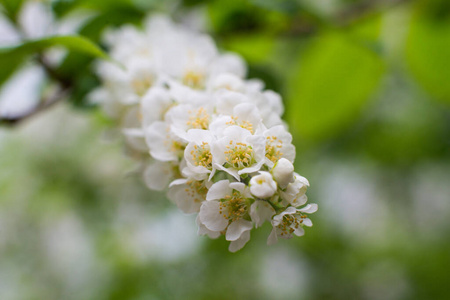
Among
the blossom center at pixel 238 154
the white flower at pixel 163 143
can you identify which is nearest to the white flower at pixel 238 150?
the blossom center at pixel 238 154

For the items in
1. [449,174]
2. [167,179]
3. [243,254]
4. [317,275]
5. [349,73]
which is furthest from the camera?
[449,174]

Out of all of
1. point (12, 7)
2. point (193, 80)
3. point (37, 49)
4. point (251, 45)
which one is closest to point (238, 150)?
point (193, 80)

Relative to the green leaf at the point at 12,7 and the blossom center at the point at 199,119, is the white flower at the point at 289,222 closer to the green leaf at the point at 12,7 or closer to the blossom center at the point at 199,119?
the blossom center at the point at 199,119

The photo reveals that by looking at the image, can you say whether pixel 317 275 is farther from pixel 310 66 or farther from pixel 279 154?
pixel 279 154

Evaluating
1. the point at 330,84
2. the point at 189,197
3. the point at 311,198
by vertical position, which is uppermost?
the point at 189,197

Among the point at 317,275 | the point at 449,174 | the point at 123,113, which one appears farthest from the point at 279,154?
the point at 449,174

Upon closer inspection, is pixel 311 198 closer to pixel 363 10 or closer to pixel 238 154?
pixel 363 10

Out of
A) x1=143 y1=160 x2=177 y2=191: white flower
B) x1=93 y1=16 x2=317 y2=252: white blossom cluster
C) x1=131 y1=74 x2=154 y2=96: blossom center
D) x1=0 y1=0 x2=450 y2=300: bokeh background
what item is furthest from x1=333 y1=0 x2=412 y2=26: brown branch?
x1=143 y1=160 x2=177 y2=191: white flower
